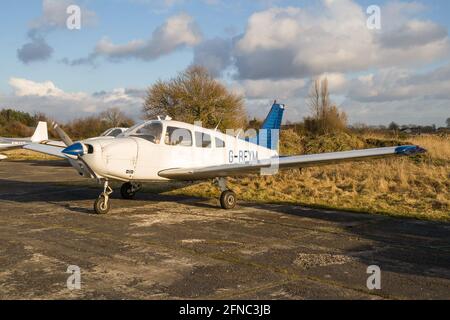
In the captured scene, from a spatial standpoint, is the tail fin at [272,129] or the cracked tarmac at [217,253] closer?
the cracked tarmac at [217,253]

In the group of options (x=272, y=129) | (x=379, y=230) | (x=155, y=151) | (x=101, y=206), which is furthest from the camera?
(x=272, y=129)

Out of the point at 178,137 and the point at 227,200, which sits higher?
the point at 178,137

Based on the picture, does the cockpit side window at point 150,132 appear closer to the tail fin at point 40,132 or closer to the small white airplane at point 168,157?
the small white airplane at point 168,157

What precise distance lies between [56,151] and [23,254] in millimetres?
6918

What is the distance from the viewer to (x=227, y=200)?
35.7 ft

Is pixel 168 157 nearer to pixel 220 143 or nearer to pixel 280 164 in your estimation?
pixel 220 143

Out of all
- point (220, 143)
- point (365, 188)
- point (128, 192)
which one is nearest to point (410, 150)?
point (220, 143)

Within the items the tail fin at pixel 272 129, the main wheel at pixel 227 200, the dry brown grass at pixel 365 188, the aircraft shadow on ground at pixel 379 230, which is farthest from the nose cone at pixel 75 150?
the tail fin at pixel 272 129

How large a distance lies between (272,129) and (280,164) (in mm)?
5749

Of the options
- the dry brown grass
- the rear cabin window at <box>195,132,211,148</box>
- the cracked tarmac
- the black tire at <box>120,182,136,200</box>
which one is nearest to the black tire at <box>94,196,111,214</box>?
the cracked tarmac

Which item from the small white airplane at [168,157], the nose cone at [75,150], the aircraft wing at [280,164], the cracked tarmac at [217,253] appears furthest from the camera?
the small white airplane at [168,157]

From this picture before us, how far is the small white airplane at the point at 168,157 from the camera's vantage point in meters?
9.41
